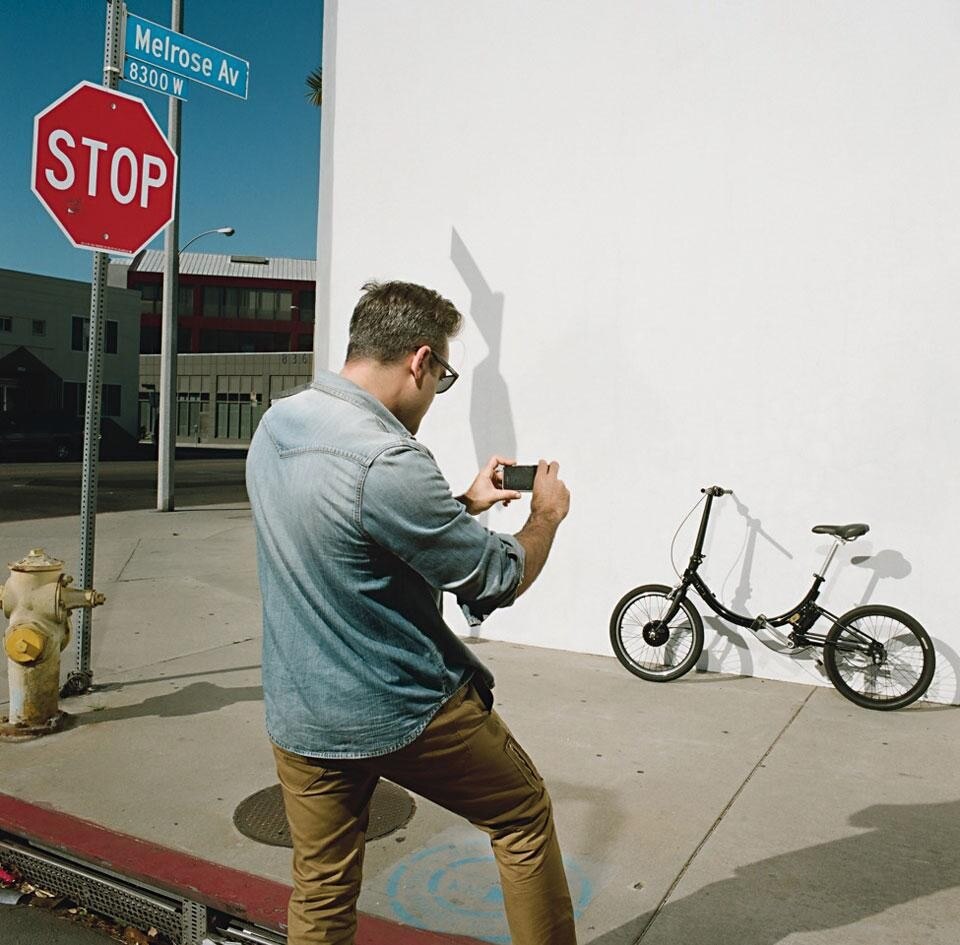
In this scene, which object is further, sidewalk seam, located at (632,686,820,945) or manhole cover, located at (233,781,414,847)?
manhole cover, located at (233,781,414,847)

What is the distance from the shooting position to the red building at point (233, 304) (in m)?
67.0

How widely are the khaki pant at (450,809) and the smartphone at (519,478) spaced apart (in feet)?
1.72

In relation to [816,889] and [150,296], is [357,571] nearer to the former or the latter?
[816,889]

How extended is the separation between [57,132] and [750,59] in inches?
160

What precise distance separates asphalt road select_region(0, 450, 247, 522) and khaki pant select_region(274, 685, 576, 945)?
12.6 meters

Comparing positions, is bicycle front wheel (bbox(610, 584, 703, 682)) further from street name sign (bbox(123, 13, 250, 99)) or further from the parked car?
the parked car

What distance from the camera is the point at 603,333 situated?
668cm

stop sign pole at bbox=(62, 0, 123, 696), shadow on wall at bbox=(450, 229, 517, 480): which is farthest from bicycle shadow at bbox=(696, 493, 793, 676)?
stop sign pole at bbox=(62, 0, 123, 696)

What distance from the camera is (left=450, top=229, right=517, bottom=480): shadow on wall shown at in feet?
23.1

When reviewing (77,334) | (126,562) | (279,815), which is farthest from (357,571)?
(77,334)

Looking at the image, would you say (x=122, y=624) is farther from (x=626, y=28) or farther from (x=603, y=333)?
(x=626, y=28)

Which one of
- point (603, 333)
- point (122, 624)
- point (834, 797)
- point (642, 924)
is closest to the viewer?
point (642, 924)

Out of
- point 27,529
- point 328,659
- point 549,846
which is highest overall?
point 328,659

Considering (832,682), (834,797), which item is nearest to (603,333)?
(832,682)
